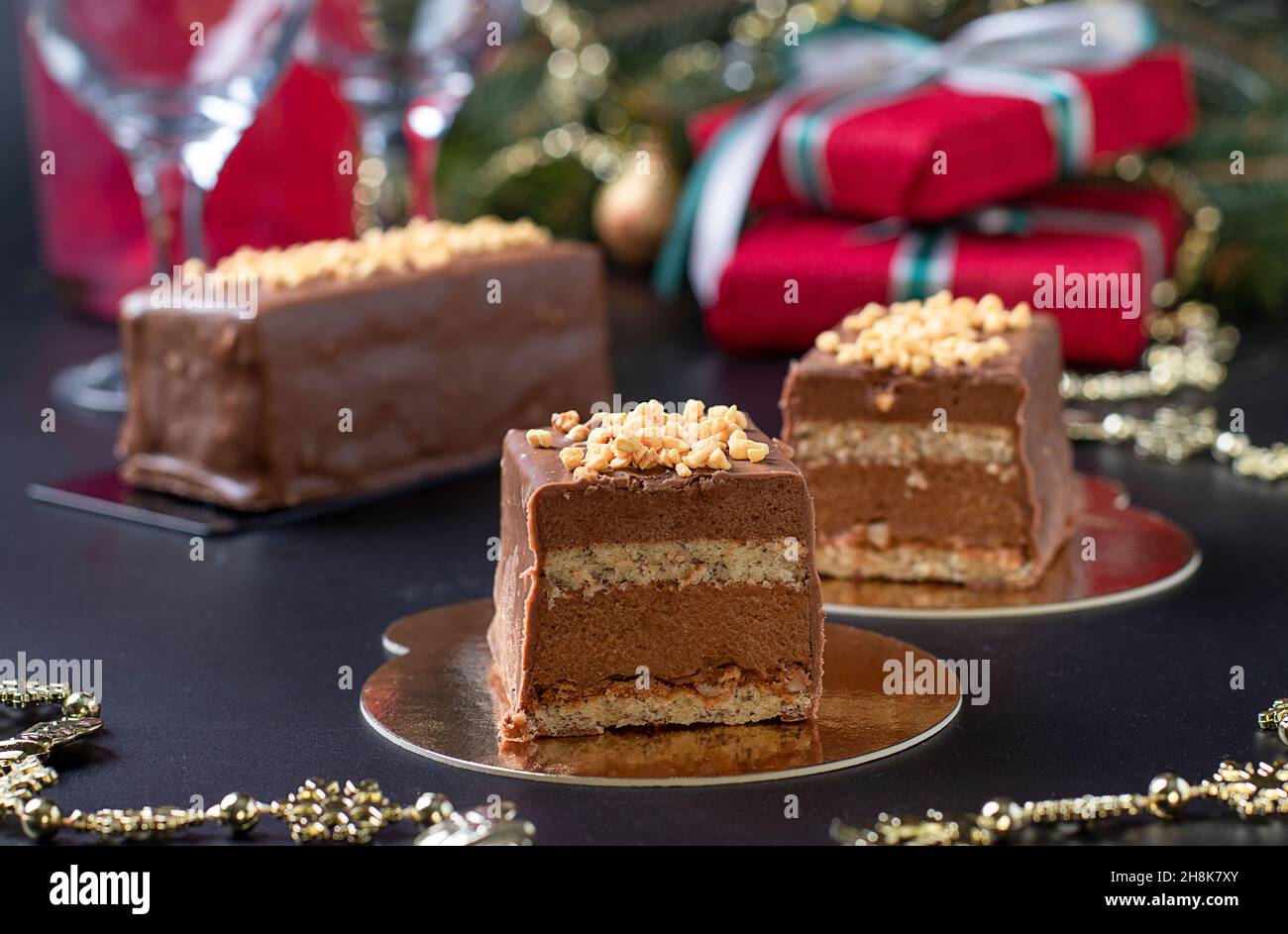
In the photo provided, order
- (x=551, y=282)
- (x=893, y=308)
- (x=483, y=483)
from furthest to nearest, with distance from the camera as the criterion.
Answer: (x=551, y=282), (x=483, y=483), (x=893, y=308)

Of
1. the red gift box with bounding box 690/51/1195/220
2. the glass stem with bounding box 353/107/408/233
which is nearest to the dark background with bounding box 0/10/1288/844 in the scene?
the red gift box with bounding box 690/51/1195/220

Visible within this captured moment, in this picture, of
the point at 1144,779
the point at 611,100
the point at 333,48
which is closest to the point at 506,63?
the point at 611,100

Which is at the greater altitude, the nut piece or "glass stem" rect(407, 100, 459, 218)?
"glass stem" rect(407, 100, 459, 218)

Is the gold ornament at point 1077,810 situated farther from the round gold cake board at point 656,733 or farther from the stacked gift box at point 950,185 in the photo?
the stacked gift box at point 950,185

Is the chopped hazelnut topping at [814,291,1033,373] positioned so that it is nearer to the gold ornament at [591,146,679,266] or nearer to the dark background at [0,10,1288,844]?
the dark background at [0,10,1288,844]

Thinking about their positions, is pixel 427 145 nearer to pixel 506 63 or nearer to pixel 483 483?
pixel 506 63

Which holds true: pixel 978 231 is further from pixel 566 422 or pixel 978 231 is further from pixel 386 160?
pixel 566 422

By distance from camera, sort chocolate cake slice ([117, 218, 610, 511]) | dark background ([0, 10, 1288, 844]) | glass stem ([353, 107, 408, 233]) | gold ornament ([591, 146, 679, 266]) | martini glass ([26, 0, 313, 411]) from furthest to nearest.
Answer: gold ornament ([591, 146, 679, 266]), glass stem ([353, 107, 408, 233]), martini glass ([26, 0, 313, 411]), chocolate cake slice ([117, 218, 610, 511]), dark background ([0, 10, 1288, 844])
